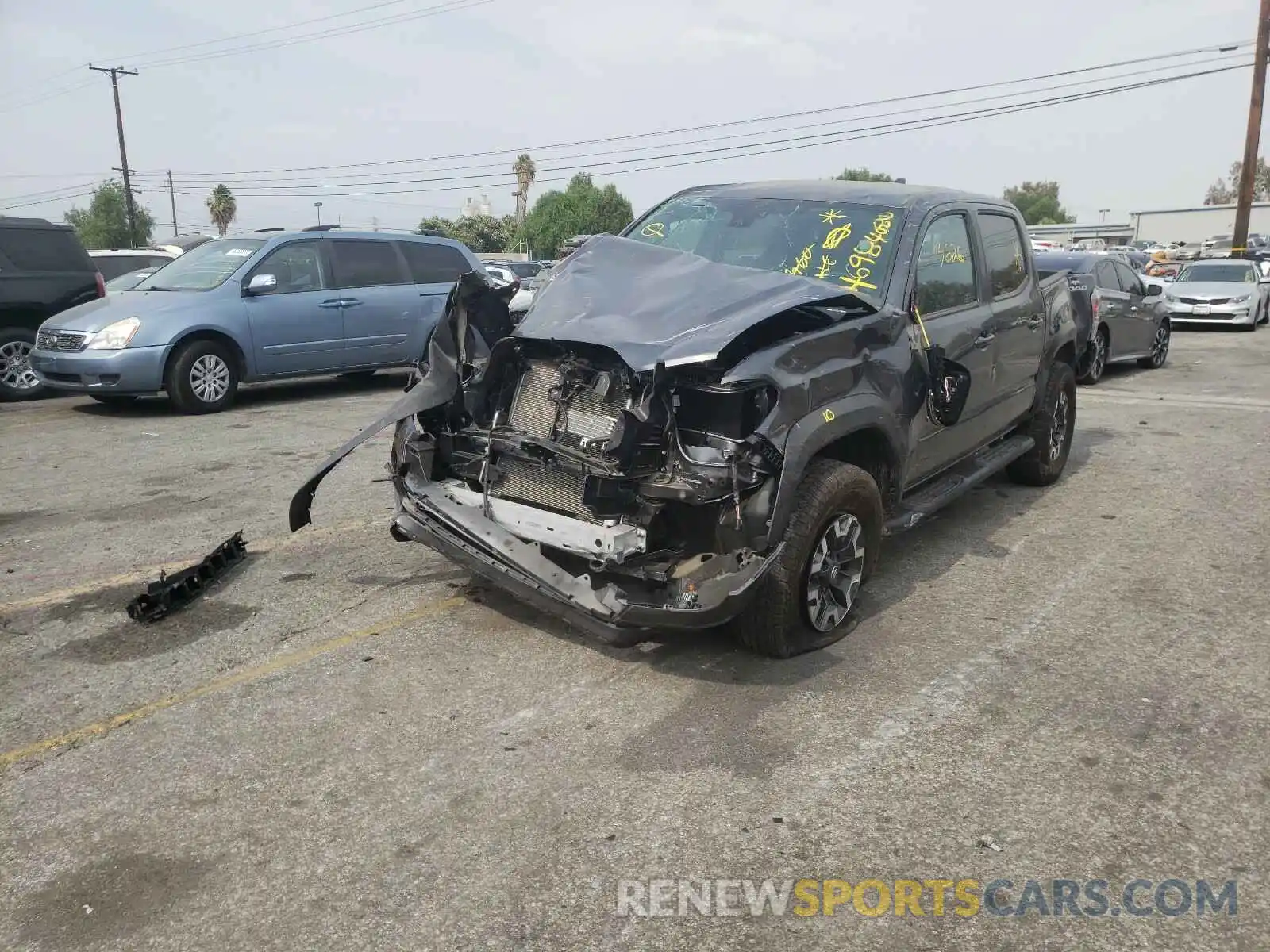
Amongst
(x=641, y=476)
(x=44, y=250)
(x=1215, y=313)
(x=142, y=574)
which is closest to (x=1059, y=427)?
(x=641, y=476)

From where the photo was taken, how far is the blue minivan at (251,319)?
9.62 meters

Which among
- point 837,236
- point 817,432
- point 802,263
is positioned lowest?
point 817,432

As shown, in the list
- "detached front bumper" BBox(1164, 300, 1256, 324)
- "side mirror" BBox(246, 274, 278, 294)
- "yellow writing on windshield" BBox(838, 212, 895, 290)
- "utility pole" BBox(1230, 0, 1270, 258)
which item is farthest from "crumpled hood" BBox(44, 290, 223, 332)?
"utility pole" BBox(1230, 0, 1270, 258)

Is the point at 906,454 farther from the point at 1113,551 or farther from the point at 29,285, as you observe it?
the point at 29,285

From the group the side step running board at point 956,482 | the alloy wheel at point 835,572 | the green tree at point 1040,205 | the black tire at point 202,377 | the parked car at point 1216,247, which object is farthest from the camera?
the green tree at point 1040,205

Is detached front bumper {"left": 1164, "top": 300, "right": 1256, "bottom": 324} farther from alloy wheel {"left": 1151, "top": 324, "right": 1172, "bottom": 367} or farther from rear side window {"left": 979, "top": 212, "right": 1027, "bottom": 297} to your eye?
rear side window {"left": 979, "top": 212, "right": 1027, "bottom": 297}

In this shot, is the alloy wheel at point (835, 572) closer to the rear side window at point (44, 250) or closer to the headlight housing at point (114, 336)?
the headlight housing at point (114, 336)

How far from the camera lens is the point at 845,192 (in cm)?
539

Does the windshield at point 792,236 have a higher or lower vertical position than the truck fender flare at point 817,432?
higher

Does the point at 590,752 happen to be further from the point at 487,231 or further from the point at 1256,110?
the point at 487,231

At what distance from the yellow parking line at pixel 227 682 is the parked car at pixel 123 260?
43.7 ft

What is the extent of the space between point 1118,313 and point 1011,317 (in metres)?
7.73

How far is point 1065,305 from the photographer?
705 cm

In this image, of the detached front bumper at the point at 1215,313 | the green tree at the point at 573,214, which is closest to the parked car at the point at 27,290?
the detached front bumper at the point at 1215,313
